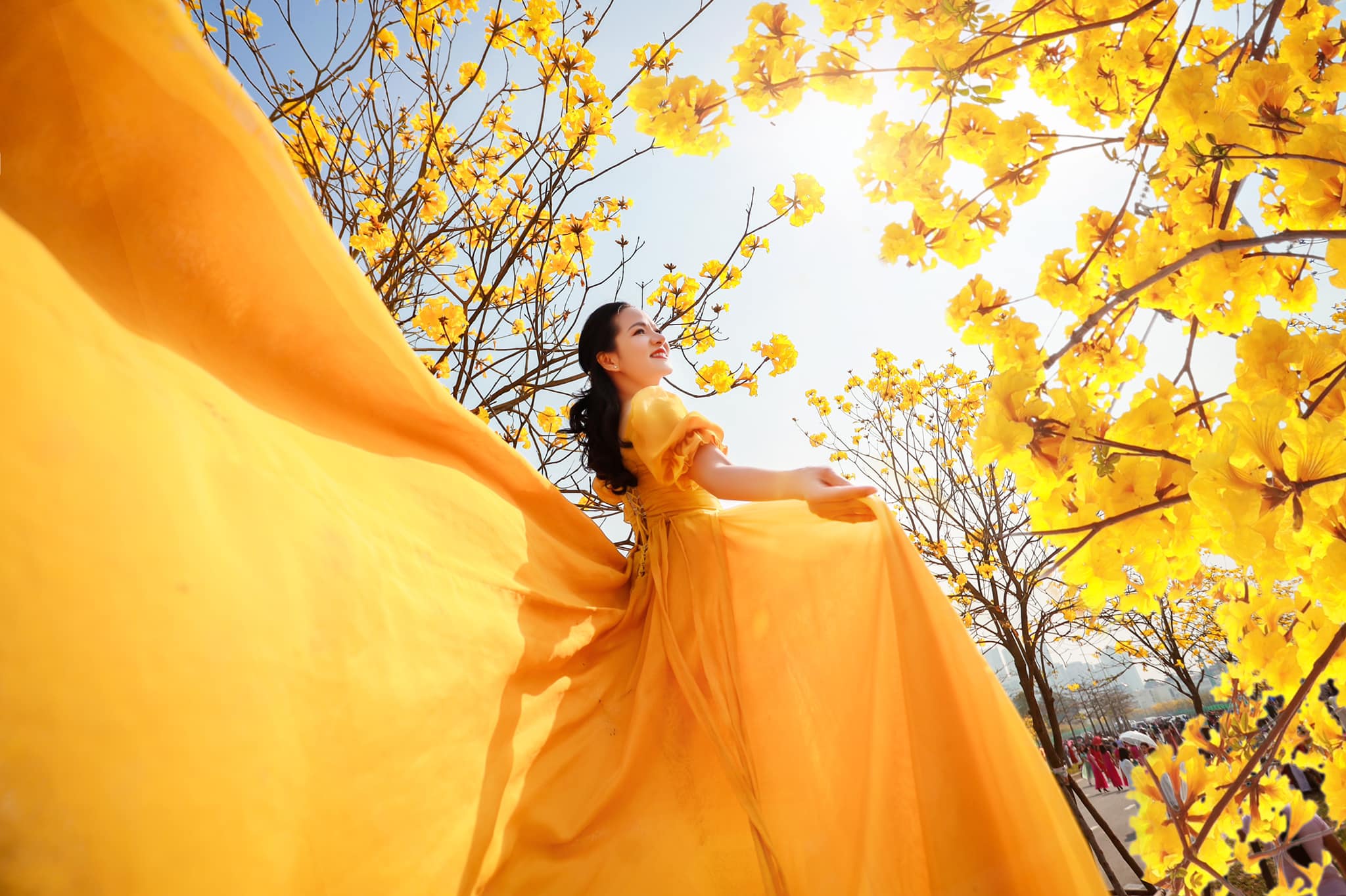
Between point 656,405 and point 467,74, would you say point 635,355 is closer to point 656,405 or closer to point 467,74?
point 656,405

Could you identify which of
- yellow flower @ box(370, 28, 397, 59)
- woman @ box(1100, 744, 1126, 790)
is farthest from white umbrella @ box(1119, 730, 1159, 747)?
yellow flower @ box(370, 28, 397, 59)

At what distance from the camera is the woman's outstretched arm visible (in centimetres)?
106

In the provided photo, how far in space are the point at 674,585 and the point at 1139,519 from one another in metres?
0.83

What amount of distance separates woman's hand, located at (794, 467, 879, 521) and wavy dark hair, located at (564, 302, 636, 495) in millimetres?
699

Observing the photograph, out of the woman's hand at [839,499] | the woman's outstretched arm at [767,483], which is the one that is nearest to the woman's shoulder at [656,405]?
the woman's outstretched arm at [767,483]

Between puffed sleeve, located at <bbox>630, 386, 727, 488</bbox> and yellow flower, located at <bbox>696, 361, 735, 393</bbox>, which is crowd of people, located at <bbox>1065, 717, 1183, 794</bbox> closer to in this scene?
yellow flower, located at <bbox>696, 361, 735, 393</bbox>

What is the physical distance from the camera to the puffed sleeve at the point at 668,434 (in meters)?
1.38

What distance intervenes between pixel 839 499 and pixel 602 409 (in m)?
0.99

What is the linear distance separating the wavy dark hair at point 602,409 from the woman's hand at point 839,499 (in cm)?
70

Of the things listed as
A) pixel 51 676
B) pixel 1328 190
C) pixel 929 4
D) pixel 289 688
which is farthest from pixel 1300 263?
pixel 51 676

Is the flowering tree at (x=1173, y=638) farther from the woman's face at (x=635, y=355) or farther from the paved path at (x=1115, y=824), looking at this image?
the woman's face at (x=635, y=355)

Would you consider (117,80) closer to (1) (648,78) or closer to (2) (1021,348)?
(1) (648,78)

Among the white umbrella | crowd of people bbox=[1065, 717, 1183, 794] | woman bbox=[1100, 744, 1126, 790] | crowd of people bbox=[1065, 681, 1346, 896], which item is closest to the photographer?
crowd of people bbox=[1065, 681, 1346, 896]

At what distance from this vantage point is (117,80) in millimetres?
740
